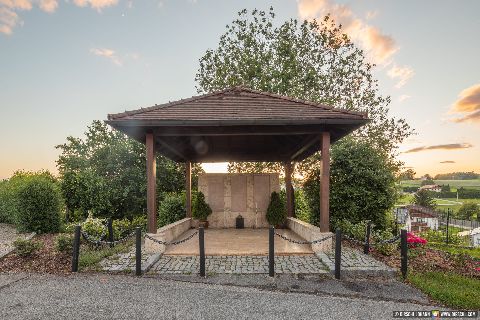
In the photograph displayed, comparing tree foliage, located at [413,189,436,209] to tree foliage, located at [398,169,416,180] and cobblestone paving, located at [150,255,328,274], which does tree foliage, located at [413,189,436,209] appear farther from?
cobblestone paving, located at [150,255,328,274]

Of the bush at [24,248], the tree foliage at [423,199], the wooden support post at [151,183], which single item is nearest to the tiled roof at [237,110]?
the wooden support post at [151,183]

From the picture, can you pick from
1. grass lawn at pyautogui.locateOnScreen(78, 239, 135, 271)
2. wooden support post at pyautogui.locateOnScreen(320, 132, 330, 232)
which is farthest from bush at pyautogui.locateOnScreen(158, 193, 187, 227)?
wooden support post at pyautogui.locateOnScreen(320, 132, 330, 232)

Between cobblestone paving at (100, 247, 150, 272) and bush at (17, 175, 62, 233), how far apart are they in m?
6.31

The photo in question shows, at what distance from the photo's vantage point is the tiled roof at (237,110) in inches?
324

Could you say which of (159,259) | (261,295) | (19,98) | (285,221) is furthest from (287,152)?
(19,98)

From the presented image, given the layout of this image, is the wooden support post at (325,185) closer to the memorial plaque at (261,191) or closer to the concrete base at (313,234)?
the concrete base at (313,234)

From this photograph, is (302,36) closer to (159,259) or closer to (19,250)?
(159,259)

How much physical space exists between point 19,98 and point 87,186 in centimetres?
638

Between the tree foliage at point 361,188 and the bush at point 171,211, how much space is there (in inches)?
293

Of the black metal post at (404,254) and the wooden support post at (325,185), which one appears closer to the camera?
the black metal post at (404,254)

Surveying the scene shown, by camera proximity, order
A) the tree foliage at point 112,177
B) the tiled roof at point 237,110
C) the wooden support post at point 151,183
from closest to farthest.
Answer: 1. the tiled roof at point 237,110
2. the wooden support post at point 151,183
3. the tree foliage at point 112,177

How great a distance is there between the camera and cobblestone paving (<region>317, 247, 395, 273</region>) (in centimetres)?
672

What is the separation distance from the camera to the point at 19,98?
12.2 m

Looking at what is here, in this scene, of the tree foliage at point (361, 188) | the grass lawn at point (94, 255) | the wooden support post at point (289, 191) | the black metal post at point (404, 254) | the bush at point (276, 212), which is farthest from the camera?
the wooden support post at point (289, 191)
